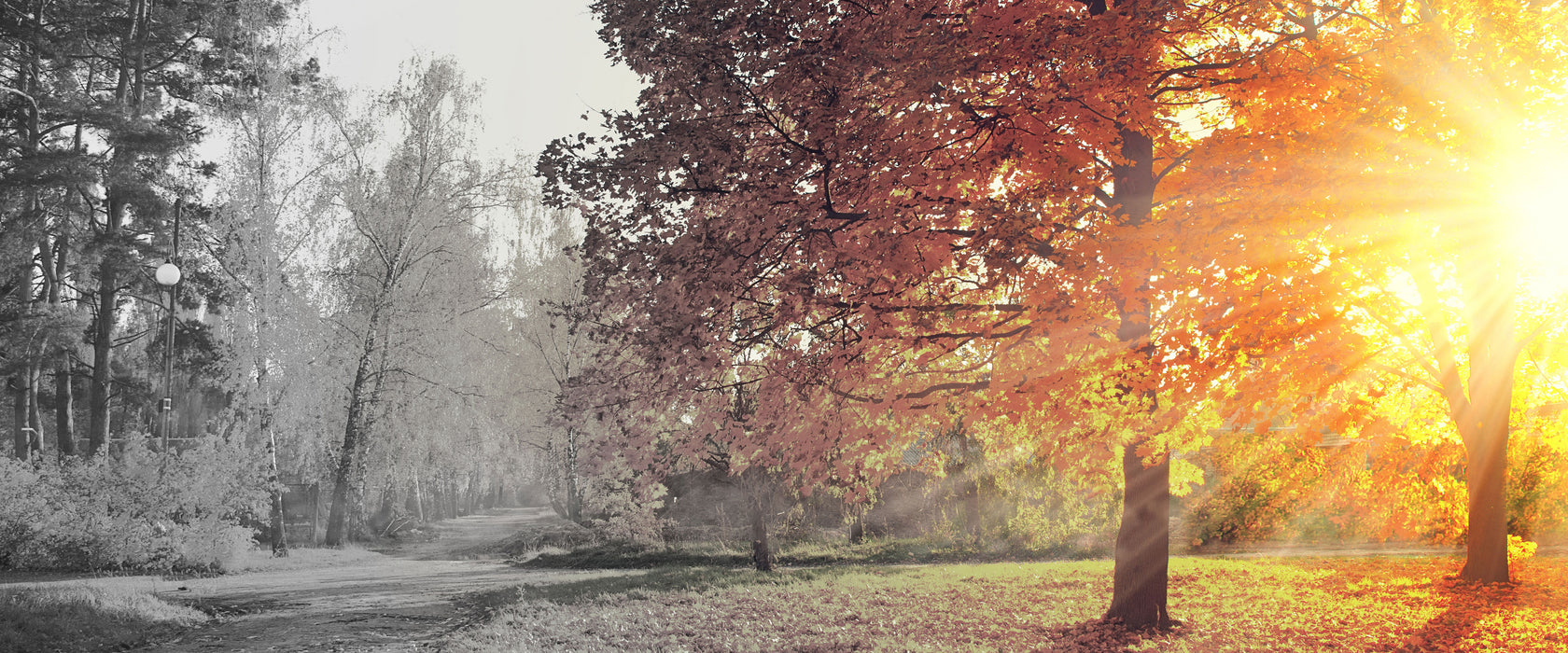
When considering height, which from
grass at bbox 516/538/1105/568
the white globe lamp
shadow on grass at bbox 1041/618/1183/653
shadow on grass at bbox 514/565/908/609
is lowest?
grass at bbox 516/538/1105/568

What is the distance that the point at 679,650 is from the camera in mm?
8734

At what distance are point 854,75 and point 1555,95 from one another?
8001 millimetres

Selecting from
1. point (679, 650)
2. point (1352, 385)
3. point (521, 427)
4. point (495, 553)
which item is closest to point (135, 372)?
point (521, 427)

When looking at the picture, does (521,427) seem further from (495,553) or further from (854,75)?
(854,75)

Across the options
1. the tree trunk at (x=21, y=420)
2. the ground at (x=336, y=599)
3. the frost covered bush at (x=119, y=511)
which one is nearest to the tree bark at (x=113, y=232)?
the tree trunk at (x=21, y=420)

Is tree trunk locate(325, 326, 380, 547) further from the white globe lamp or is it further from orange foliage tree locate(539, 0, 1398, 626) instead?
orange foliage tree locate(539, 0, 1398, 626)

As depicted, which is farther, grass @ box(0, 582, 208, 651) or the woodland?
grass @ box(0, 582, 208, 651)

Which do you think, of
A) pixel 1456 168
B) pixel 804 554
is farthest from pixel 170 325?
pixel 1456 168

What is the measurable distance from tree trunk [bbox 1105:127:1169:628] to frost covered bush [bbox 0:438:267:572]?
18475 mm

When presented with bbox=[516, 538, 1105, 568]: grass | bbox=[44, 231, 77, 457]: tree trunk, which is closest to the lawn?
bbox=[516, 538, 1105, 568]: grass

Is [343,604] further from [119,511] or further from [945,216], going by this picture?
[945,216]

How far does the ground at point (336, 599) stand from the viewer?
10.7 meters

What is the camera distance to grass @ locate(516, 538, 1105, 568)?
20.5m

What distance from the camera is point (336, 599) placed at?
14.3m
